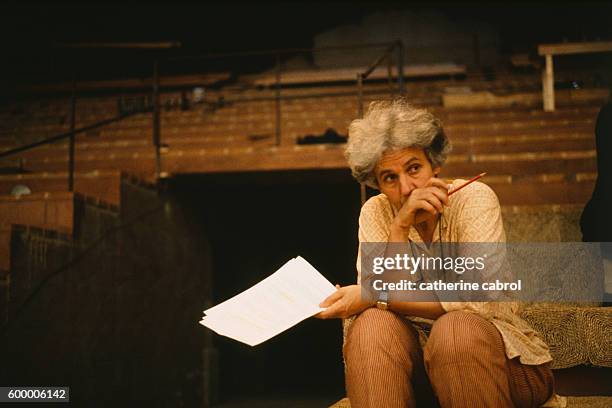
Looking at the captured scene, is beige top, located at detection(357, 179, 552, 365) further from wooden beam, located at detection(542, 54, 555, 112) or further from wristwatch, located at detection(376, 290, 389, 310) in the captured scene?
wooden beam, located at detection(542, 54, 555, 112)

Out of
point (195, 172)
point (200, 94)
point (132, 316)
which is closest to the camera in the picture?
point (132, 316)

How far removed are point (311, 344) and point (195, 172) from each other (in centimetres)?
239

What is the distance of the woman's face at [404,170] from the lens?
1330mm

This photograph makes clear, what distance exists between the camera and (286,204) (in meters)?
5.11

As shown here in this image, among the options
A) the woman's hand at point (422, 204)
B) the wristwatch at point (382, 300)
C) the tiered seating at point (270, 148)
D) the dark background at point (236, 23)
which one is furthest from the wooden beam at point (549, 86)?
the wristwatch at point (382, 300)

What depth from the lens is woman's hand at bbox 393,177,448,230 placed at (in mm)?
1242

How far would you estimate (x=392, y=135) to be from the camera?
4.37 feet

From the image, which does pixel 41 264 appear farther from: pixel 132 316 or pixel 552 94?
pixel 552 94

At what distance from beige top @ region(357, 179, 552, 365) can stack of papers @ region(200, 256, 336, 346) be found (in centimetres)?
16

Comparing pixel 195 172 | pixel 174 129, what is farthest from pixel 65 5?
pixel 195 172

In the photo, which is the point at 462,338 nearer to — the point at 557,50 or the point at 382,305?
the point at 382,305

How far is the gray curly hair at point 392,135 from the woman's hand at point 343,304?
30 cm

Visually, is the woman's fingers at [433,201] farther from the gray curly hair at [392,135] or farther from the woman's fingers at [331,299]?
the woman's fingers at [331,299]

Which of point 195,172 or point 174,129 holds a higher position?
point 174,129
